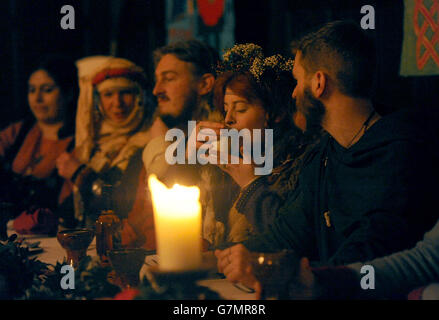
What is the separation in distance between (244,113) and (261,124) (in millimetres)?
76

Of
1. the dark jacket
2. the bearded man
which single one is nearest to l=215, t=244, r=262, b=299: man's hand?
the bearded man

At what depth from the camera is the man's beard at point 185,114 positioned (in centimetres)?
219

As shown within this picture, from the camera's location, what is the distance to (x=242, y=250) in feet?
4.40

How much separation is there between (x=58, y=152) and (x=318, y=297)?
219 centimetres

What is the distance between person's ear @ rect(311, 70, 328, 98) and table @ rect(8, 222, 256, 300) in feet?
2.30

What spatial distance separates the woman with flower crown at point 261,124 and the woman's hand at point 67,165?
131 cm

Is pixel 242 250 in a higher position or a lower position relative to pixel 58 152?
lower

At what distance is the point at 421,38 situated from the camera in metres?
2.03

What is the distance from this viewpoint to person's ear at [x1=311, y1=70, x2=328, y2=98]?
1.67 metres

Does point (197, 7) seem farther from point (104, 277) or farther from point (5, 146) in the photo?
point (104, 277)

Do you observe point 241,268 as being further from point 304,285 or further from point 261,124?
point 261,124
